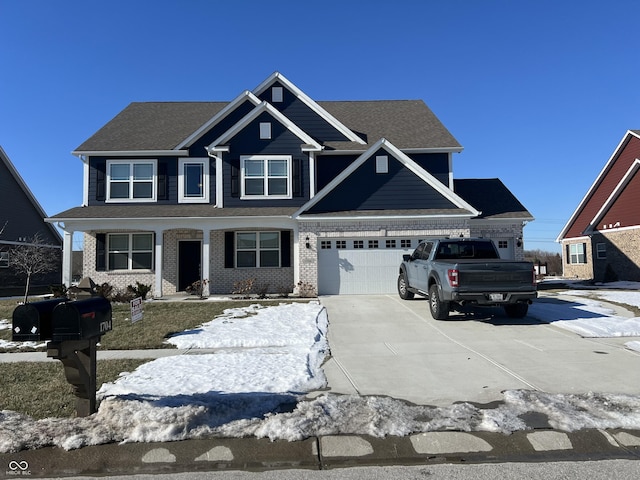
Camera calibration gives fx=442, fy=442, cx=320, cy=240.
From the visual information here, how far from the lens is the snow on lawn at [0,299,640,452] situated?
164 inches

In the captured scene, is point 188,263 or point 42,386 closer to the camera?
point 42,386

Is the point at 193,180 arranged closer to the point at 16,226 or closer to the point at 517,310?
the point at 517,310

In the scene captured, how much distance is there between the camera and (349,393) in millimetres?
5367

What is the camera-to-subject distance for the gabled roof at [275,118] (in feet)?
56.7

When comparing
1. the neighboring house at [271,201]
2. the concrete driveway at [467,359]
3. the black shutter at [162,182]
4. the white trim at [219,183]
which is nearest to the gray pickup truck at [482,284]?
the concrete driveway at [467,359]

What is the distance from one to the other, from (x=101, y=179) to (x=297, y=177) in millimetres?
7984

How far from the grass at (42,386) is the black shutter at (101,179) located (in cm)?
1212

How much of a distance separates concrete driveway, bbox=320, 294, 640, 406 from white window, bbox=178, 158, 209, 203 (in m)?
9.64

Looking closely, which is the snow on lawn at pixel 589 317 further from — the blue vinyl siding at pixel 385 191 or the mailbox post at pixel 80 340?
the mailbox post at pixel 80 340

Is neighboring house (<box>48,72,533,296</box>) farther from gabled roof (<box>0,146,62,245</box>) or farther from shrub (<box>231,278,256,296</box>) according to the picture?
gabled roof (<box>0,146,62,245</box>)

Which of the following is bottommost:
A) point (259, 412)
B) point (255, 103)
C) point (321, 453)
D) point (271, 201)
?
point (321, 453)

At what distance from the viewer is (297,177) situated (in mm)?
17656

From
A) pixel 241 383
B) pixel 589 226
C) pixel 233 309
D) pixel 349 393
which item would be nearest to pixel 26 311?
pixel 241 383

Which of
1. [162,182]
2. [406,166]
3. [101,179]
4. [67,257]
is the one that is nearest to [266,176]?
[162,182]
